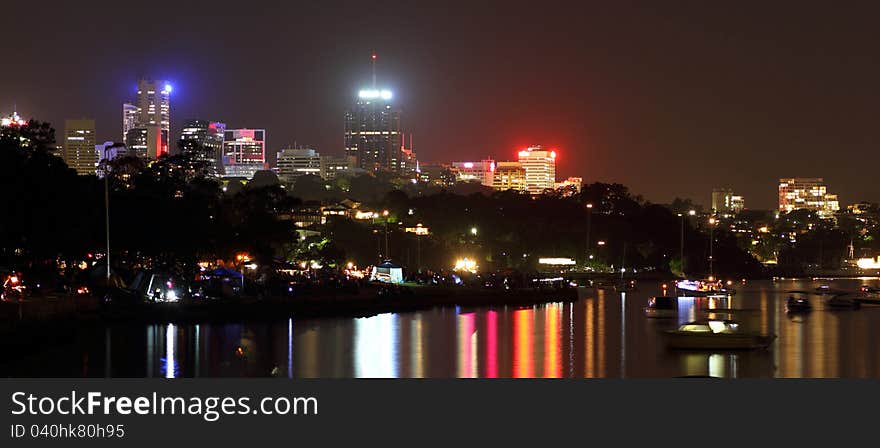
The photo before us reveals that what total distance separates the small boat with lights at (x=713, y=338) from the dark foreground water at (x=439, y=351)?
0.41 metres

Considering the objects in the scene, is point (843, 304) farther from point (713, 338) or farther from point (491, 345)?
point (491, 345)

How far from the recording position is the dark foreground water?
33.7 meters

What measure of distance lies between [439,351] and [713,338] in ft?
34.4

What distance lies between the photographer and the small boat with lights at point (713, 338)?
39.7m

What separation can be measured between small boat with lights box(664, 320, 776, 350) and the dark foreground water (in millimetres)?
409

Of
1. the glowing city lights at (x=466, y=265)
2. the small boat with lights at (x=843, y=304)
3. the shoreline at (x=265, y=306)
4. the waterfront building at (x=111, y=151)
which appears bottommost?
the small boat with lights at (x=843, y=304)

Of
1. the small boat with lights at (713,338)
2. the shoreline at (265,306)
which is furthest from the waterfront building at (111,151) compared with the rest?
the small boat with lights at (713,338)

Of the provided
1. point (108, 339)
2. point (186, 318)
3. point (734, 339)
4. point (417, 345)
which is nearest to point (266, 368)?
point (108, 339)

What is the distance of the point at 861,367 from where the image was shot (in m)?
38.8

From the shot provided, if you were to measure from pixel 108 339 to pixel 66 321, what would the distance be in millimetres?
1638

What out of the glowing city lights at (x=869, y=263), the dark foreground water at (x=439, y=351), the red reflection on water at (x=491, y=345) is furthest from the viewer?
the glowing city lights at (x=869, y=263)

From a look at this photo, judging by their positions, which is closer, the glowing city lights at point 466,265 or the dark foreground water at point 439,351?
the dark foreground water at point 439,351

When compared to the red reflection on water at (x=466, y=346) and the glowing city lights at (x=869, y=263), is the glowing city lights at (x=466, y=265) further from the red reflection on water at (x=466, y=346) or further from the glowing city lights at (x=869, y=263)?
the glowing city lights at (x=869, y=263)

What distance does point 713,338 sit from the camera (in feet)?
131
